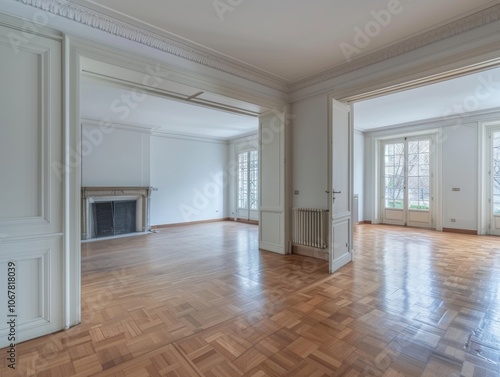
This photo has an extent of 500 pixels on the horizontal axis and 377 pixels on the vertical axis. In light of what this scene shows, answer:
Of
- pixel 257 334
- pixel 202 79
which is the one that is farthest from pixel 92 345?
pixel 202 79

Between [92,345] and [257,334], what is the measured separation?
129 centimetres

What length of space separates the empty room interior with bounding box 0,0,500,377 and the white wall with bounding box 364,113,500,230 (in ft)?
1.16

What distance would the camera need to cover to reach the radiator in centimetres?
429

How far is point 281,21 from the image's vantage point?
2.76 metres

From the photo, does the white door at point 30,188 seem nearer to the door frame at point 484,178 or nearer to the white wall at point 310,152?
the white wall at point 310,152

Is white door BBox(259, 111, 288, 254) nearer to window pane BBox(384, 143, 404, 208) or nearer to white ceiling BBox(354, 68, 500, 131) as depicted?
white ceiling BBox(354, 68, 500, 131)

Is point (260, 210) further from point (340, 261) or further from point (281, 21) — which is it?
point (281, 21)

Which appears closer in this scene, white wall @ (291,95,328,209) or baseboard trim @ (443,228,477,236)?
white wall @ (291,95,328,209)

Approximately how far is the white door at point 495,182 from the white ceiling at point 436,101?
846 mm

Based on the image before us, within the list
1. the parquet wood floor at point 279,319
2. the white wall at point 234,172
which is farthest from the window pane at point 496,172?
the white wall at point 234,172

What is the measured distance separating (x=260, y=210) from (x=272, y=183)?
0.59 meters

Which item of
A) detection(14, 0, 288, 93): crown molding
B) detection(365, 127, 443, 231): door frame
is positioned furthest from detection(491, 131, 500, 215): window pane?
detection(14, 0, 288, 93): crown molding

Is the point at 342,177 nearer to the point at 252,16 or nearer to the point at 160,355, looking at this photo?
the point at 252,16

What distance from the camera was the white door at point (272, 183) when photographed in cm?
468
